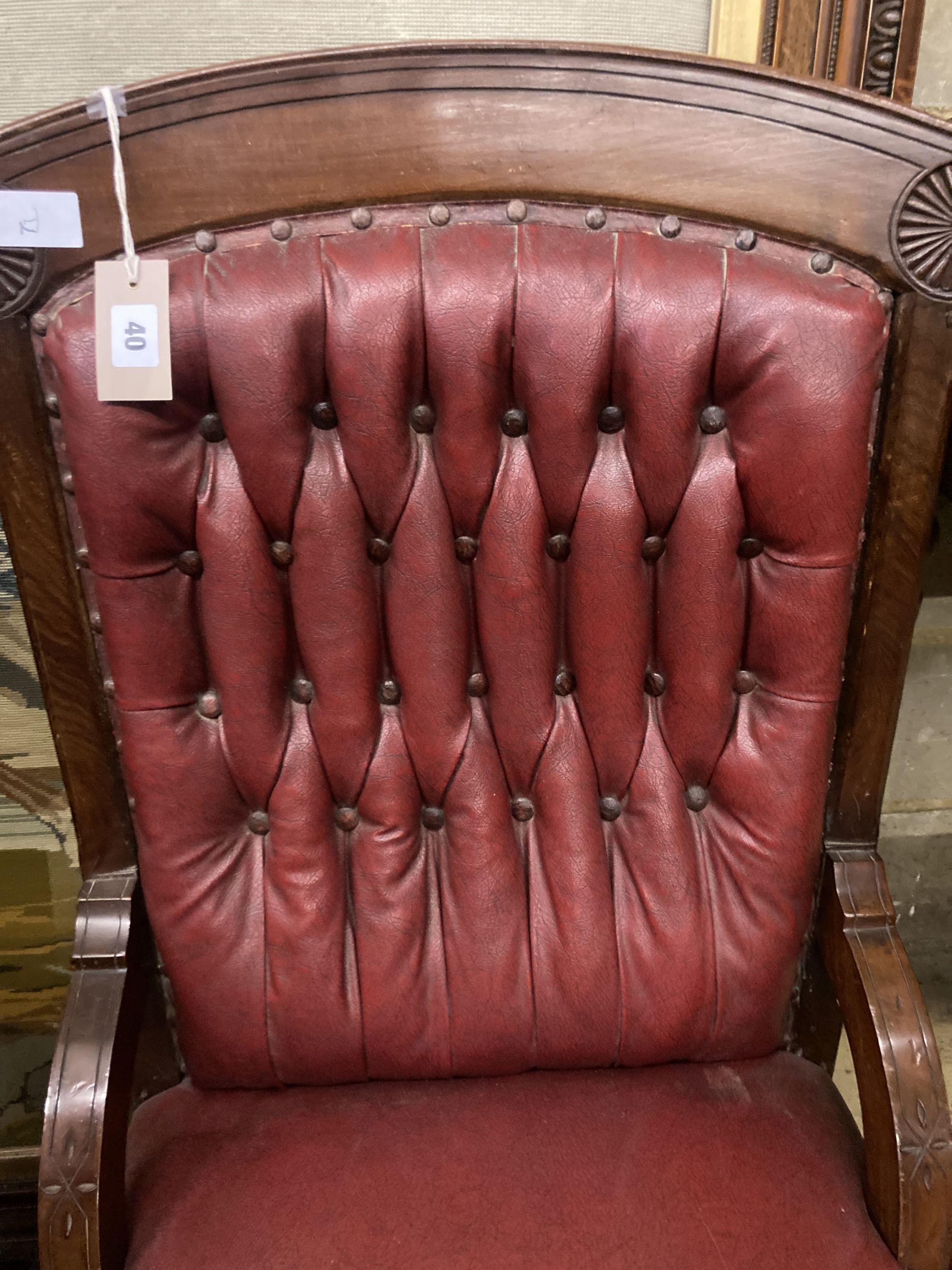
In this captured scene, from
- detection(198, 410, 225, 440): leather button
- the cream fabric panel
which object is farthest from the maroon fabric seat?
the cream fabric panel

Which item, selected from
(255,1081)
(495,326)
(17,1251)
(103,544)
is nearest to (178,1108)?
(255,1081)

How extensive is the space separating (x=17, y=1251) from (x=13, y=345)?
1.28 meters

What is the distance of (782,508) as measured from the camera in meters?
0.82

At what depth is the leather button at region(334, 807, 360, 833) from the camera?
921 millimetres

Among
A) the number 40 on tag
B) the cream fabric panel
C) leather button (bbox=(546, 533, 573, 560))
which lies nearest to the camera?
the number 40 on tag

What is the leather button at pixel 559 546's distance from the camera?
2.79 feet

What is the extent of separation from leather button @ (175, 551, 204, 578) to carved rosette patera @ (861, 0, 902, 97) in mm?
813

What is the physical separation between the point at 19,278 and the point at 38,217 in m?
0.05

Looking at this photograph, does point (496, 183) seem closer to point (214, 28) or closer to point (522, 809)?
point (214, 28)

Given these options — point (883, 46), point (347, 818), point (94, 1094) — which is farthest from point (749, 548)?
point (94, 1094)

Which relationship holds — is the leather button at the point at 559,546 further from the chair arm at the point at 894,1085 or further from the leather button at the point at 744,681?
the chair arm at the point at 894,1085

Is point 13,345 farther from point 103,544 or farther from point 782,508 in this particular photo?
point 782,508

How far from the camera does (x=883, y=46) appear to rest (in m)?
0.97

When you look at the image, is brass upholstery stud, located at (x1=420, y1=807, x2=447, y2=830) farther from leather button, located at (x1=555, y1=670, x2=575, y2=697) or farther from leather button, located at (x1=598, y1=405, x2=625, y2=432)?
leather button, located at (x1=598, y1=405, x2=625, y2=432)
